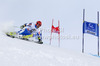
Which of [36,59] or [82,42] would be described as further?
[82,42]

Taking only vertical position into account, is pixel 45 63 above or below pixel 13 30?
below

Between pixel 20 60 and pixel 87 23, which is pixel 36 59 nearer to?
pixel 20 60

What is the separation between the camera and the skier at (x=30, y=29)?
11391mm

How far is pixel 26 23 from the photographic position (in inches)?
458

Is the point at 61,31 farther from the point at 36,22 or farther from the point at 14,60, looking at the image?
the point at 14,60

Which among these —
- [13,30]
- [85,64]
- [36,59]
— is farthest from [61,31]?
[36,59]

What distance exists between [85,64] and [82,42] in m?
6.35

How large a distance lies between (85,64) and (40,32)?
577 cm

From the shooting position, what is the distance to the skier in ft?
37.4

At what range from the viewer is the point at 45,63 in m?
5.31

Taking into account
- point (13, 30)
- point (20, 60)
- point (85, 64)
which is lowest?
point (85, 64)

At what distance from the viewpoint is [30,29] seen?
1154cm

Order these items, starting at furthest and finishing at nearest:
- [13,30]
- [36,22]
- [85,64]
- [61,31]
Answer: [61,31]
[36,22]
[13,30]
[85,64]

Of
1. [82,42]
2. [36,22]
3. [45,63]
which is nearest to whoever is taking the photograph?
[45,63]
